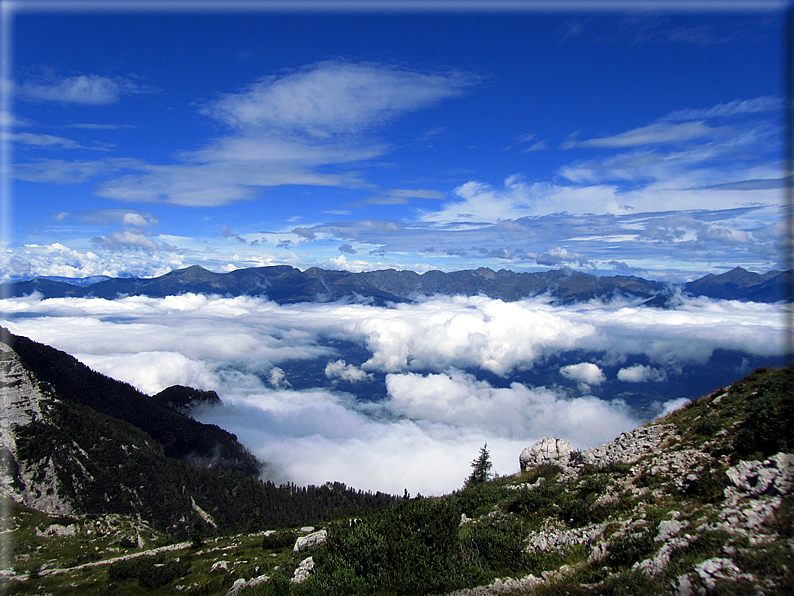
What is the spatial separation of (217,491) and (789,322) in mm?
218496

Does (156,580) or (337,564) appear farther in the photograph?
(156,580)

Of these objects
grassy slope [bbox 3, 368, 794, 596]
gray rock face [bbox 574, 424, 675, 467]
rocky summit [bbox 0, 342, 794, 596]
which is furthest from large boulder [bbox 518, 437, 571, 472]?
grassy slope [bbox 3, 368, 794, 596]

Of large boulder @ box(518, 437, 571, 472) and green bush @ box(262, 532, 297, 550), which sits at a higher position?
large boulder @ box(518, 437, 571, 472)

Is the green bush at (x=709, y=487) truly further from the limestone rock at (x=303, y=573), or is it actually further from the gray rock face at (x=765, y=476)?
the limestone rock at (x=303, y=573)

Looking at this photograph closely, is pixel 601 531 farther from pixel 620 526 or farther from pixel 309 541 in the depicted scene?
pixel 309 541

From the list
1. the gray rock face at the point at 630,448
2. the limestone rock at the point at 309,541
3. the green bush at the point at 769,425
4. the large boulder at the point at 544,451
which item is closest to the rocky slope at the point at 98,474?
the large boulder at the point at 544,451

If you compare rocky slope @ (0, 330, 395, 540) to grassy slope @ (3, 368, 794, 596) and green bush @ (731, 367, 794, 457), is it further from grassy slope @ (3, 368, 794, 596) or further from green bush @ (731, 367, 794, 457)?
green bush @ (731, 367, 794, 457)

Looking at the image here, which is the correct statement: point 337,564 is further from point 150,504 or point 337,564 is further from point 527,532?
point 150,504

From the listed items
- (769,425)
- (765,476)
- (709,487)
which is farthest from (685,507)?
(769,425)

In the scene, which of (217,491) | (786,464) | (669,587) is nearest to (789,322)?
(786,464)

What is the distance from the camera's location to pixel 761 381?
20.4m

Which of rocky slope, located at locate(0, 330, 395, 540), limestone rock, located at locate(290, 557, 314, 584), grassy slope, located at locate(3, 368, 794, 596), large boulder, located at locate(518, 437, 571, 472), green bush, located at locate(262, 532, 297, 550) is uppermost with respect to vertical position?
grassy slope, located at locate(3, 368, 794, 596)

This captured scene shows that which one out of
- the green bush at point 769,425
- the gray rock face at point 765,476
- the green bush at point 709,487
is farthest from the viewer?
the green bush at point 769,425

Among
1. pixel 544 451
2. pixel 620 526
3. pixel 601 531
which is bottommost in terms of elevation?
pixel 544 451
